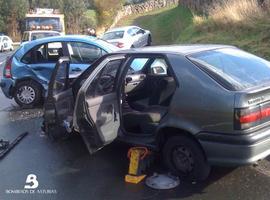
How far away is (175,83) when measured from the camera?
5.73 meters

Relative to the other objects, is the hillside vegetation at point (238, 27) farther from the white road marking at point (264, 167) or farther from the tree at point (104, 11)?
the tree at point (104, 11)

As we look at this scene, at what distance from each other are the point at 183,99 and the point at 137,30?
2120 cm

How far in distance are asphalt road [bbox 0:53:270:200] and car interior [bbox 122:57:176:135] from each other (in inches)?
22.5

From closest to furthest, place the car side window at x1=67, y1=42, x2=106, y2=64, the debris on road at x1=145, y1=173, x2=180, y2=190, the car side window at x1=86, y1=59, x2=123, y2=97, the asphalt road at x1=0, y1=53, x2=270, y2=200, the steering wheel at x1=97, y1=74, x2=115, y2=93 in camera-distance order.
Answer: the asphalt road at x1=0, y1=53, x2=270, y2=200 < the debris on road at x1=145, y1=173, x2=180, y2=190 < the car side window at x1=86, y1=59, x2=123, y2=97 < the steering wheel at x1=97, y1=74, x2=115, y2=93 < the car side window at x1=67, y1=42, x2=106, y2=64

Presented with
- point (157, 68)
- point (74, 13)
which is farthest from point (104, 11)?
point (157, 68)

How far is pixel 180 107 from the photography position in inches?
219

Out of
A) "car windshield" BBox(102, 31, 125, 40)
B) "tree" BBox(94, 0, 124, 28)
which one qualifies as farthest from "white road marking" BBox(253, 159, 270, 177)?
"tree" BBox(94, 0, 124, 28)

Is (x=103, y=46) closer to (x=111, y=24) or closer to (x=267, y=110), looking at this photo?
(x=267, y=110)

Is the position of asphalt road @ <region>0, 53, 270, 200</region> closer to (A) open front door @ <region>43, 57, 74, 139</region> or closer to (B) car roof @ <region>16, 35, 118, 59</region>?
(A) open front door @ <region>43, 57, 74, 139</region>

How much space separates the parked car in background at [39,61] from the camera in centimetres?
1034

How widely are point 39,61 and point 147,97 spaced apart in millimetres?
4409

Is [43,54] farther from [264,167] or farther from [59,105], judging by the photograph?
[264,167]

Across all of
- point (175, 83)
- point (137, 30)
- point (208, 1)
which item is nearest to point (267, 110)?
point (175, 83)

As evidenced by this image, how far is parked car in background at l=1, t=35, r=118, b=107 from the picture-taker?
10.3 m
